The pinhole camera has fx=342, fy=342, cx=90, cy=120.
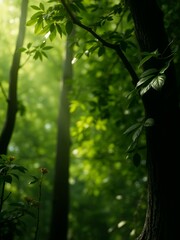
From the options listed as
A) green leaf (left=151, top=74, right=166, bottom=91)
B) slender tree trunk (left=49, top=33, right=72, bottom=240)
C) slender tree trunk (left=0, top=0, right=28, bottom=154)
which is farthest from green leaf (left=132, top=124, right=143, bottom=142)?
slender tree trunk (left=49, top=33, right=72, bottom=240)

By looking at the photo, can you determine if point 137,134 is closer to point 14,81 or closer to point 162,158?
point 162,158

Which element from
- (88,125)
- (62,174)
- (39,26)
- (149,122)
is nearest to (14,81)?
(39,26)

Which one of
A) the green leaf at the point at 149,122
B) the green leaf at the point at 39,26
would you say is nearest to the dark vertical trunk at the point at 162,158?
the green leaf at the point at 149,122

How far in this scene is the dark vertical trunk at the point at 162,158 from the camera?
2459mm

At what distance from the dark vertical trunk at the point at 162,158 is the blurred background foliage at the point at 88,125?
0.55 feet

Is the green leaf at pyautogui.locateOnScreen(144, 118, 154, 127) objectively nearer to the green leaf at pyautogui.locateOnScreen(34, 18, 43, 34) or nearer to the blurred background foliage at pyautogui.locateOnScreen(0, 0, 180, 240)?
the blurred background foliage at pyautogui.locateOnScreen(0, 0, 180, 240)

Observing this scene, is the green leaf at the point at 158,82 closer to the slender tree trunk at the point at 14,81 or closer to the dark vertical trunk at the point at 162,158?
the dark vertical trunk at the point at 162,158

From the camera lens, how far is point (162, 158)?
2486mm

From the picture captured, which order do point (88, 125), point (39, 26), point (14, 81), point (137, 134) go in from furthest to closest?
point (88, 125), point (14, 81), point (39, 26), point (137, 134)

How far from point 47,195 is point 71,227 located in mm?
2396

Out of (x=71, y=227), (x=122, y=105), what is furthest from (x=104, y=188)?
(x=71, y=227)

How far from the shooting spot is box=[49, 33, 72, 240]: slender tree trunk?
736 cm

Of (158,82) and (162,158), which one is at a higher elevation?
(158,82)

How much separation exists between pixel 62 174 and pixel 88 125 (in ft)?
8.27
